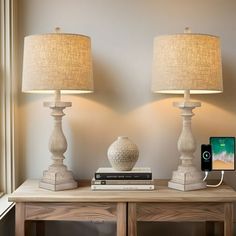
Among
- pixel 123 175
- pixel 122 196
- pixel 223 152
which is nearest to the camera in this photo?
pixel 122 196

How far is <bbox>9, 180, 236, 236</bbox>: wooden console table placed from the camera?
179 cm

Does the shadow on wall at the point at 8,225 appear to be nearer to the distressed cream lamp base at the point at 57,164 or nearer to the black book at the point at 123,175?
the distressed cream lamp base at the point at 57,164

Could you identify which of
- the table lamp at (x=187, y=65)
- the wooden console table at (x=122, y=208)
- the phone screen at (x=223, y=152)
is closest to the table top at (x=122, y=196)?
the wooden console table at (x=122, y=208)

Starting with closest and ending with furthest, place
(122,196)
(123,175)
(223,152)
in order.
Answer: (122,196)
(123,175)
(223,152)

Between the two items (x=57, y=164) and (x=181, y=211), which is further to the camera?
(x=57, y=164)

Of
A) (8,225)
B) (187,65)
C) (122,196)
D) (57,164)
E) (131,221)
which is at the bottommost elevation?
(8,225)

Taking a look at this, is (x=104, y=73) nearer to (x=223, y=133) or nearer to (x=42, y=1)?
(x=42, y=1)

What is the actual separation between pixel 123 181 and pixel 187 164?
334 mm

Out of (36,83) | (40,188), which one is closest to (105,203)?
(40,188)

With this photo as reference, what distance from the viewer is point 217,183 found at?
2.10 metres

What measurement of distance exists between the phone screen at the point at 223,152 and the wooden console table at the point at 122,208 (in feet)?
0.90

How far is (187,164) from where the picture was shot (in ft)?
6.42

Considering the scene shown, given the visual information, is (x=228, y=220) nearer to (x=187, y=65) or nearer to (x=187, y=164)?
(x=187, y=164)

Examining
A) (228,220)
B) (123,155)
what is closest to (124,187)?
(123,155)
